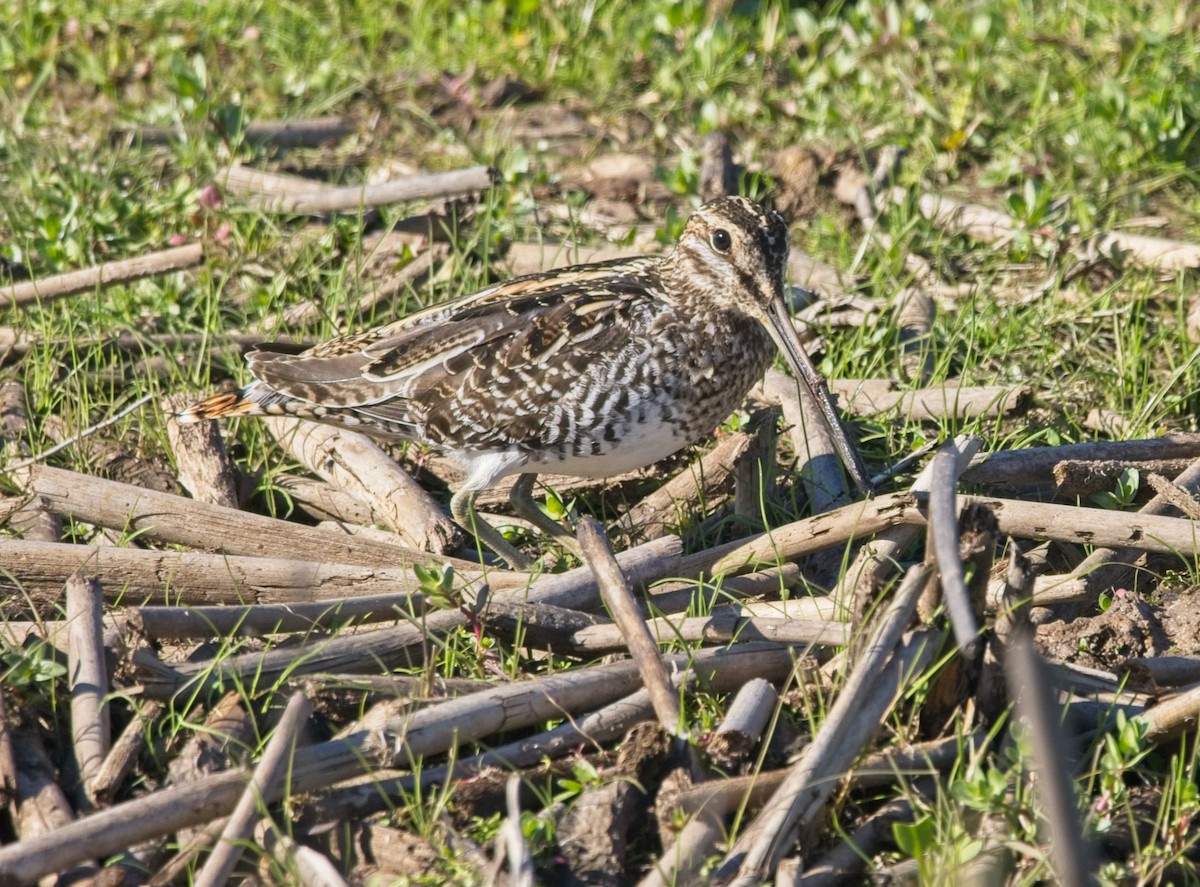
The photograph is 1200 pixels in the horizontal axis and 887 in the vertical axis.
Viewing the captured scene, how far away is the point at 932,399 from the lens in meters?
6.28

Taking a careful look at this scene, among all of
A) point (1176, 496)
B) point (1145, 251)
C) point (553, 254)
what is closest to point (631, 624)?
point (1176, 496)

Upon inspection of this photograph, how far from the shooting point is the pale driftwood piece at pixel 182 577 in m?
5.07

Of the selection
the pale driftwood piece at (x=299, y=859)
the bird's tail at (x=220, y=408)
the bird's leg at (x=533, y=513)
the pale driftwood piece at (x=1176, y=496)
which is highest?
the bird's tail at (x=220, y=408)

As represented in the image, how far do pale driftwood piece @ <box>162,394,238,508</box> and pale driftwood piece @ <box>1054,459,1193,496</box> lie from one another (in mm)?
3065

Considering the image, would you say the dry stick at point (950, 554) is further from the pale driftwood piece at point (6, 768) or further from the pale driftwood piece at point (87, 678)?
the pale driftwood piece at point (6, 768)

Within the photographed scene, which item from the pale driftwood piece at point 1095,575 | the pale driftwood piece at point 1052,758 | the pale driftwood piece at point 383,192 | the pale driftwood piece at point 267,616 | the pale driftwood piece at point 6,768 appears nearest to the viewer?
the pale driftwood piece at point 1052,758

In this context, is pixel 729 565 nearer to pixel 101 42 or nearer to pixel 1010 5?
pixel 1010 5

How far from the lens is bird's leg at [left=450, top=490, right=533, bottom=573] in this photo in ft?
18.7

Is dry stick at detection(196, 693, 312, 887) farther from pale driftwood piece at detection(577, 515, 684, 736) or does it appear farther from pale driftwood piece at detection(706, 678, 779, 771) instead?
pale driftwood piece at detection(706, 678, 779, 771)

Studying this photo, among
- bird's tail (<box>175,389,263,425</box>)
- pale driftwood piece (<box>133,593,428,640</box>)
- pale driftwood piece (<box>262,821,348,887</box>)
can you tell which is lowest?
pale driftwood piece (<box>262,821,348,887</box>)

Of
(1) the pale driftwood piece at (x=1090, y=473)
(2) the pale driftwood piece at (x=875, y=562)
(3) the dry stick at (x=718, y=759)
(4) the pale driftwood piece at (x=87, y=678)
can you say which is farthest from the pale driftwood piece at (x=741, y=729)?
(4) the pale driftwood piece at (x=87, y=678)

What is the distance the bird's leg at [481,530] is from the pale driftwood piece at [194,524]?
35cm

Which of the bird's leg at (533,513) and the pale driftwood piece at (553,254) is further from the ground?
the pale driftwood piece at (553,254)

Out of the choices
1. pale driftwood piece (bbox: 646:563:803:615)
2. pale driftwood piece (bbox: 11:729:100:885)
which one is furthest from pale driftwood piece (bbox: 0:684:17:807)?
pale driftwood piece (bbox: 646:563:803:615)
